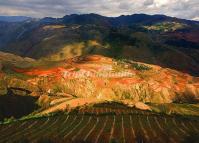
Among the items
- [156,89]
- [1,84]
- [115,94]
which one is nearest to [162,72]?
[156,89]

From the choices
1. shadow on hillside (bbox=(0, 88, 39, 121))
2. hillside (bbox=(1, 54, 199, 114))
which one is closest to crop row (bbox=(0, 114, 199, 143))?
shadow on hillside (bbox=(0, 88, 39, 121))

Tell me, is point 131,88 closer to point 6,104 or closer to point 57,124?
point 6,104

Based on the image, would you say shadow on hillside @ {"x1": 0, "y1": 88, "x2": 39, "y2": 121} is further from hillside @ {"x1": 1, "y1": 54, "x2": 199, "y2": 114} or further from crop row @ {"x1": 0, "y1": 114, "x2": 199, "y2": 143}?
crop row @ {"x1": 0, "y1": 114, "x2": 199, "y2": 143}

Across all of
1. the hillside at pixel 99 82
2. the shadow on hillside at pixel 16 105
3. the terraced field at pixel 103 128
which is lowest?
the hillside at pixel 99 82

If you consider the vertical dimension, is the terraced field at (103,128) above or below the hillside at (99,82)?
above

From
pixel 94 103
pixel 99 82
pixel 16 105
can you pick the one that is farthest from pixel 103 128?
pixel 99 82

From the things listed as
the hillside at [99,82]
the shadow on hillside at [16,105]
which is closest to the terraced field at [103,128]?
the shadow on hillside at [16,105]

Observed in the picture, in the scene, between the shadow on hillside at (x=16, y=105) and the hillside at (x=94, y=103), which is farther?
the shadow on hillside at (x=16, y=105)

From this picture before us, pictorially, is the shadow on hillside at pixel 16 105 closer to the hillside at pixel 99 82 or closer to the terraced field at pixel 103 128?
the hillside at pixel 99 82
